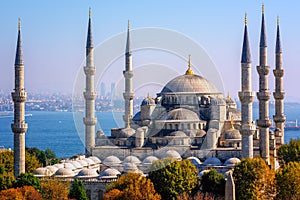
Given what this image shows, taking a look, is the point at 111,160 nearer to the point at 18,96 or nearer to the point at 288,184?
the point at 18,96

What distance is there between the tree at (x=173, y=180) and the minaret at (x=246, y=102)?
3.36 meters

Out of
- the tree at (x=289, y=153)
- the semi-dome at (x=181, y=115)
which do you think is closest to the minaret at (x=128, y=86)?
the semi-dome at (x=181, y=115)

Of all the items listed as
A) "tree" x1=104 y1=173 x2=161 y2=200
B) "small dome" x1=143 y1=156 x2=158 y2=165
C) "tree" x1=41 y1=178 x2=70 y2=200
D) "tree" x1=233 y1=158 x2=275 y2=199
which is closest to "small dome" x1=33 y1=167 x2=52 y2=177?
"tree" x1=41 y1=178 x2=70 y2=200

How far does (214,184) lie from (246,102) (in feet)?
15.1

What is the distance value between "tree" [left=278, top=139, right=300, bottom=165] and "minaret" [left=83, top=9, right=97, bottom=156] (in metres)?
7.58

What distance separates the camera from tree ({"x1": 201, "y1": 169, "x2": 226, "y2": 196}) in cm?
2050

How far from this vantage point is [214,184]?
67.4ft

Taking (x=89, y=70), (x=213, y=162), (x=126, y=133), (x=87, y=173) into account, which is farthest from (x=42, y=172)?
(x=89, y=70)

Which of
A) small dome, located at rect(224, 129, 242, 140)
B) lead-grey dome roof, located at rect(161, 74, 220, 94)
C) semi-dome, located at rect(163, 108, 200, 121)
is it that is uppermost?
lead-grey dome roof, located at rect(161, 74, 220, 94)

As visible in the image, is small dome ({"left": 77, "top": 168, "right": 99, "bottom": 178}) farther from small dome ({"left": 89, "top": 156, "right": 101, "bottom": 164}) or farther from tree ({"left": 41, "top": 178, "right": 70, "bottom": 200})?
small dome ({"left": 89, "top": 156, "right": 101, "bottom": 164})

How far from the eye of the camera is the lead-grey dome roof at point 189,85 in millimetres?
29359

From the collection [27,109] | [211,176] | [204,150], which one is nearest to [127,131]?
[204,150]

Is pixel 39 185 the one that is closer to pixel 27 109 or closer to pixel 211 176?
pixel 211 176

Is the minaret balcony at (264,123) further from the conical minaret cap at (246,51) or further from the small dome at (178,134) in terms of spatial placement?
the small dome at (178,134)
